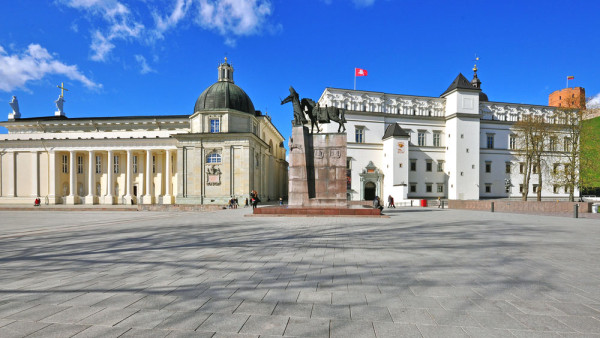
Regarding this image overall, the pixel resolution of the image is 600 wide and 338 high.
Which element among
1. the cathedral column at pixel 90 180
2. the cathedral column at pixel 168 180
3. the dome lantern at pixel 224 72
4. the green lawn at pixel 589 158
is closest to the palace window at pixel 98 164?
the cathedral column at pixel 90 180

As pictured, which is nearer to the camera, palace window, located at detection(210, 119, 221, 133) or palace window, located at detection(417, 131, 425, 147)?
palace window, located at detection(210, 119, 221, 133)

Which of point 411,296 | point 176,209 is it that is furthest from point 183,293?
point 176,209

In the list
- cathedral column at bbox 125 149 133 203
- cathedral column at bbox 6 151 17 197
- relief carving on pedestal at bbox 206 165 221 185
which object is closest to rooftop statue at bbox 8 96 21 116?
cathedral column at bbox 6 151 17 197

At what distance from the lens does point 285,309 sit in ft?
13.7

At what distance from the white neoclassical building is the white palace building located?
1597cm

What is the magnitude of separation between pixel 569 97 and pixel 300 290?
178 feet

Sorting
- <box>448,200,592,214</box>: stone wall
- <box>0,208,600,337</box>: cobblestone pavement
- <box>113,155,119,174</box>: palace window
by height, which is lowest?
<box>448,200,592,214</box>: stone wall

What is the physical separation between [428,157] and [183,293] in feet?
174

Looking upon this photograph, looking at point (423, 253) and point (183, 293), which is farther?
point (423, 253)

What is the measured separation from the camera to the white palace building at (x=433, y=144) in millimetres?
47781

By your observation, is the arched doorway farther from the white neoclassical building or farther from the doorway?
the white neoclassical building

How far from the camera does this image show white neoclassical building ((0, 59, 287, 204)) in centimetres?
4197

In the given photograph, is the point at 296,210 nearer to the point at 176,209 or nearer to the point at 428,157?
the point at 176,209

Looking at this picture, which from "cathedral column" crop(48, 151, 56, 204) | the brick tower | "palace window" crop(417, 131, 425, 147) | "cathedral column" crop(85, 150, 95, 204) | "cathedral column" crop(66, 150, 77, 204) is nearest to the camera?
the brick tower
